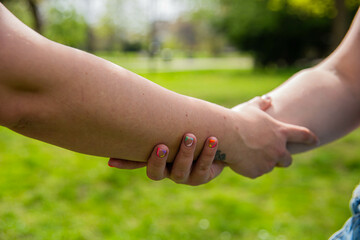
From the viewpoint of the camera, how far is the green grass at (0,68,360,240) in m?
3.09

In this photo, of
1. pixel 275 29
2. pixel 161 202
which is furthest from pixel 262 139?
pixel 275 29

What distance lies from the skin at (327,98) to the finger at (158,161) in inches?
11.1

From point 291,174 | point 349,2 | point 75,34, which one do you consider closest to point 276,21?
point 349,2

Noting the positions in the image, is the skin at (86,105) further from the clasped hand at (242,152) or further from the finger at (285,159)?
the finger at (285,159)

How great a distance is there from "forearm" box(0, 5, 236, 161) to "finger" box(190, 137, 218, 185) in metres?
0.09

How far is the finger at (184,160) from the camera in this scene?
1.16m

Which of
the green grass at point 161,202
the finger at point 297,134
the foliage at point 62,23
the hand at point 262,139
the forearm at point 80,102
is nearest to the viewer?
the forearm at point 80,102

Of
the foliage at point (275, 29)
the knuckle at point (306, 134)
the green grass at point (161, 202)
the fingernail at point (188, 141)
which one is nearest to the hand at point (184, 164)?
the fingernail at point (188, 141)

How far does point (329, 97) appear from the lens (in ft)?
4.99

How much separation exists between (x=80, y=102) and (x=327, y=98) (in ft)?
3.36

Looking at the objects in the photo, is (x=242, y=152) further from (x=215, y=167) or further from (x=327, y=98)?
(x=327, y=98)

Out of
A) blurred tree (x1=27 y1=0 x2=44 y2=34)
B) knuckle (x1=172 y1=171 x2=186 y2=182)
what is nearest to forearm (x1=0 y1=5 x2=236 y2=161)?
knuckle (x1=172 y1=171 x2=186 y2=182)

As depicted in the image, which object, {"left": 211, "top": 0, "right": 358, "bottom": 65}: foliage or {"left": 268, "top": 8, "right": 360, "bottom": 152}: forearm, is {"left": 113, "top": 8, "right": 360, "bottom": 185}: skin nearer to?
{"left": 268, "top": 8, "right": 360, "bottom": 152}: forearm

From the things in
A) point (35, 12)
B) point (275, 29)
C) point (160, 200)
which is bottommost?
point (275, 29)
